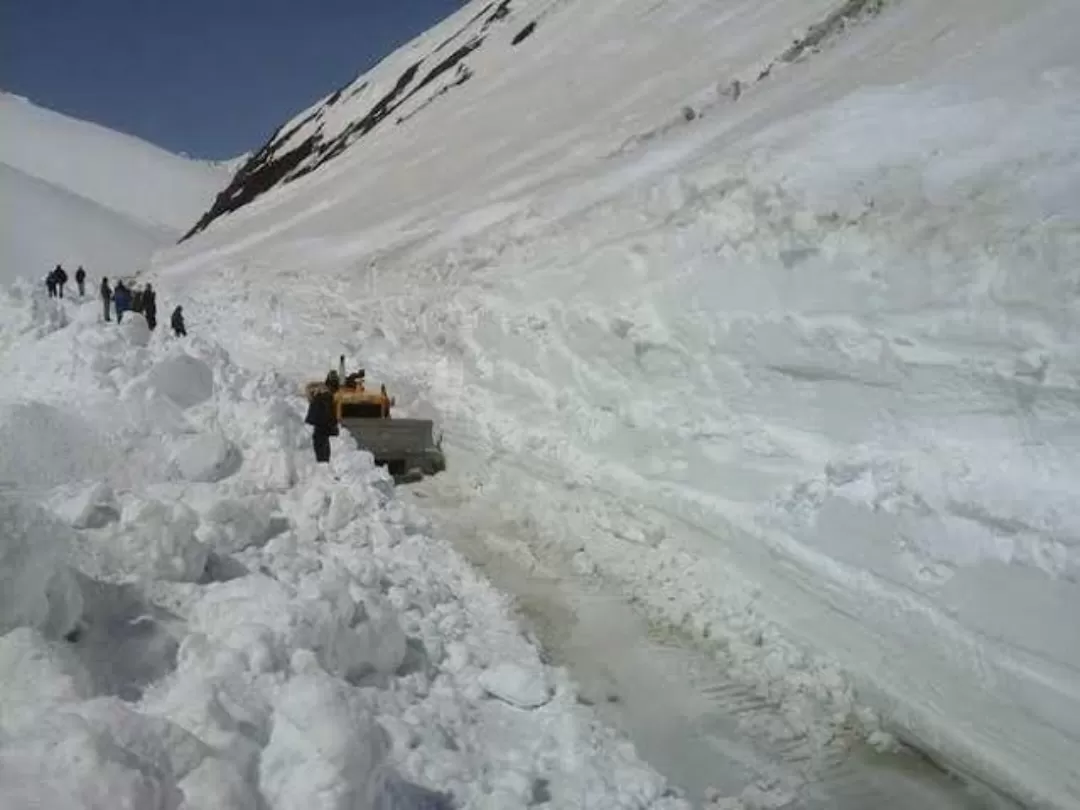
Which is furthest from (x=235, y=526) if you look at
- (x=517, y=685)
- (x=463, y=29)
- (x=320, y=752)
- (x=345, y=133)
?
(x=463, y=29)

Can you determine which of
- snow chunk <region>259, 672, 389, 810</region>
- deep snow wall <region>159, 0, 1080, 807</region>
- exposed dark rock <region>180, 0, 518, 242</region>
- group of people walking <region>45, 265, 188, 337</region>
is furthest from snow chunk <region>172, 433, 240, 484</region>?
exposed dark rock <region>180, 0, 518, 242</region>

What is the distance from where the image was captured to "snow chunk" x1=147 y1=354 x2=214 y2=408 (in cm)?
1249

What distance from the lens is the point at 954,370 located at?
8125 millimetres

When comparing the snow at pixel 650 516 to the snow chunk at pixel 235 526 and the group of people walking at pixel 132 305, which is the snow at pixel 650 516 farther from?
the group of people walking at pixel 132 305

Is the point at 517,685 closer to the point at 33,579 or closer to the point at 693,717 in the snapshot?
the point at 693,717

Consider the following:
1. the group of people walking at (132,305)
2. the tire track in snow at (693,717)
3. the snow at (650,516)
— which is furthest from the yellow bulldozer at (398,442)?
the group of people walking at (132,305)

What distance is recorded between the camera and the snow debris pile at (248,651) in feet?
15.7

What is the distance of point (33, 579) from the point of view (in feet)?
17.8

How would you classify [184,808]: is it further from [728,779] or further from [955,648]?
[955,648]

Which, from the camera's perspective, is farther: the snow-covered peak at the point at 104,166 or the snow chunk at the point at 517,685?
the snow-covered peak at the point at 104,166

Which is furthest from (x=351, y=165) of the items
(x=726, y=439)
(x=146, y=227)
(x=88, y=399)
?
(x=726, y=439)

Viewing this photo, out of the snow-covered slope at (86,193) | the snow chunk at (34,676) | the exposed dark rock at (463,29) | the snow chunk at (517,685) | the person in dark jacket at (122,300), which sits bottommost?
the snow chunk at (517,685)

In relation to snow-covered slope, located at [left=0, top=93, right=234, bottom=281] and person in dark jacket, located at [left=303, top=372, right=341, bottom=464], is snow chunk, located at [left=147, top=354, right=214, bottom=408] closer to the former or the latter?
person in dark jacket, located at [left=303, top=372, right=341, bottom=464]

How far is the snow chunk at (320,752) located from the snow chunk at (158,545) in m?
1.83
